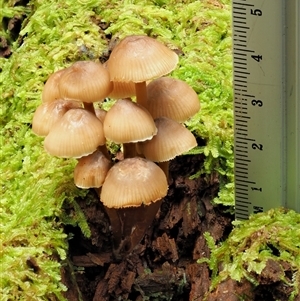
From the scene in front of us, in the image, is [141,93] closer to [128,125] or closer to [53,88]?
[128,125]

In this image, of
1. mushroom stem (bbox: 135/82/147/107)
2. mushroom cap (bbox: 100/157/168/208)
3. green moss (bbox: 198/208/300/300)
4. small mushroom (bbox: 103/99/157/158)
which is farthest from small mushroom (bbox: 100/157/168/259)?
green moss (bbox: 198/208/300/300)

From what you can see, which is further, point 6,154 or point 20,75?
point 20,75

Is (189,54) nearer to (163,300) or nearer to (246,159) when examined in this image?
(246,159)

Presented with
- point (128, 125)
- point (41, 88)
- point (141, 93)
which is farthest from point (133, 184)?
point (41, 88)

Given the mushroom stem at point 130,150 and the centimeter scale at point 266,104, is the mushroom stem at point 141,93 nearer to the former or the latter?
the mushroom stem at point 130,150

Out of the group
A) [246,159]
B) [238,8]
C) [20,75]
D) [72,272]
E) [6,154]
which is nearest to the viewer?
[238,8]

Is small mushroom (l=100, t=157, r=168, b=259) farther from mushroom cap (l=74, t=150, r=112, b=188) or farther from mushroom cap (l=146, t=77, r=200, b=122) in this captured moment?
mushroom cap (l=146, t=77, r=200, b=122)

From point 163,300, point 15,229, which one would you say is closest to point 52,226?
point 15,229
